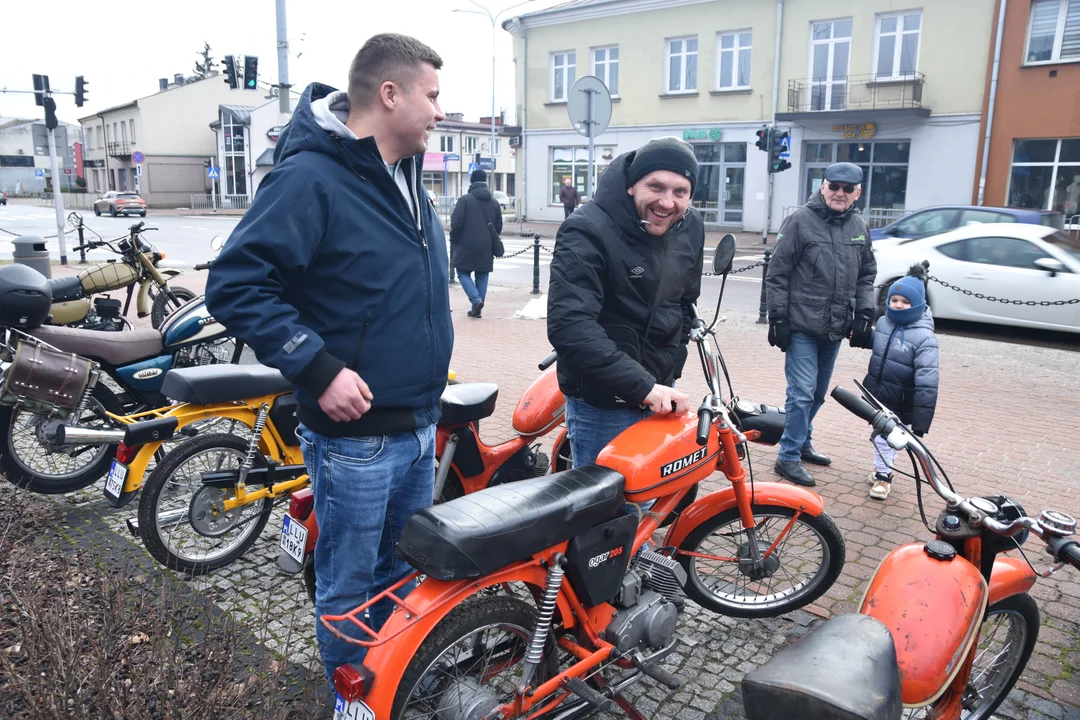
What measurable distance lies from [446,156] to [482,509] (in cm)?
3320

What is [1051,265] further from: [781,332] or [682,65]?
[682,65]

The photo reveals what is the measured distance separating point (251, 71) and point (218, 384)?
13.7 m

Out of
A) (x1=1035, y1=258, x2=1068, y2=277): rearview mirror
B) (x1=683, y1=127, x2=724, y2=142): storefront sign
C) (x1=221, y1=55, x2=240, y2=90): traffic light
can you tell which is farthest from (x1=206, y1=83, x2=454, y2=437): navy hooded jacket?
(x1=683, y1=127, x2=724, y2=142): storefront sign

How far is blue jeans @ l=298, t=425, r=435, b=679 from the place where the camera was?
2494mm

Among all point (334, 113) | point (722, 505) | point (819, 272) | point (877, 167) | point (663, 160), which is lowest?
point (722, 505)

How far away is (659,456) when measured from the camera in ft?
9.23

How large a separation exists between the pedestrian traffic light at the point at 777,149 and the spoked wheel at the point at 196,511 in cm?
1731

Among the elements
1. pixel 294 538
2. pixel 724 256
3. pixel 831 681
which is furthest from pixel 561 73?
pixel 831 681

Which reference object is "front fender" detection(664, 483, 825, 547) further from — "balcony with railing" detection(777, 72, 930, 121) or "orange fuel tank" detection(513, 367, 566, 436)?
"balcony with railing" detection(777, 72, 930, 121)

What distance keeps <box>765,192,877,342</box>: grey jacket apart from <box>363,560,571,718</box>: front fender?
3322 millimetres

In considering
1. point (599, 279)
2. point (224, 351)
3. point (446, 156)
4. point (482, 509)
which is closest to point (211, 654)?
point (482, 509)

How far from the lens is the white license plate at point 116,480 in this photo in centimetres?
399

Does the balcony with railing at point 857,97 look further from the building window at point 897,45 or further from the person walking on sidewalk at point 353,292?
the person walking on sidewalk at point 353,292

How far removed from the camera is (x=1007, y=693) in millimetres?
2924
